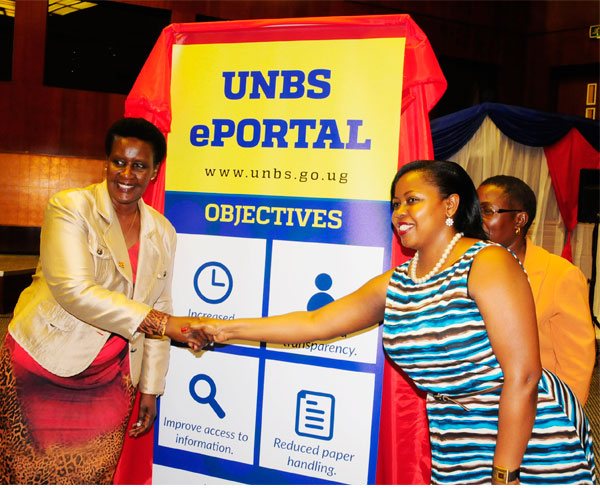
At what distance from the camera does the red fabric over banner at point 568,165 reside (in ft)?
29.6

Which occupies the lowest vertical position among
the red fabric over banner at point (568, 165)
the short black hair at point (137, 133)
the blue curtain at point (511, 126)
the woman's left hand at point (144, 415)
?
the woman's left hand at point (144, 415)

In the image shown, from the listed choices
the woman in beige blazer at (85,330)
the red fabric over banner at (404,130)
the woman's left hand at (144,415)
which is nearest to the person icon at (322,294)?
the red fabric over banner at (404,130)

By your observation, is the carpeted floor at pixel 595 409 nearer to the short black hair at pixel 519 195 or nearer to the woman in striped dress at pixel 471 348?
the short black hair at pixel 519 195

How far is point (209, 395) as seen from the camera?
9.10 ft

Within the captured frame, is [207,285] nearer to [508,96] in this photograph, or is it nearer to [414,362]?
[414,362]

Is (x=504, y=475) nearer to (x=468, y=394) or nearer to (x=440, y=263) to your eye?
(x=468, y=394)

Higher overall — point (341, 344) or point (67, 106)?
point (67, 106)

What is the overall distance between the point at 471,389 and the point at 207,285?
1457 mm

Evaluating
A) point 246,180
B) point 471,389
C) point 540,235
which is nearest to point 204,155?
point 246,180

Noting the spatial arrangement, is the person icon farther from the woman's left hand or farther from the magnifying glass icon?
the woman's left hand

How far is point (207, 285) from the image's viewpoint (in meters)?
2.77

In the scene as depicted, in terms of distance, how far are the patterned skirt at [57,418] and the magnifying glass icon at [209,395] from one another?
50cm

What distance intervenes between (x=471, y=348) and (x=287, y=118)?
143 centimetres

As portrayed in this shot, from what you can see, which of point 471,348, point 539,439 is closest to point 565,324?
point 539,439
